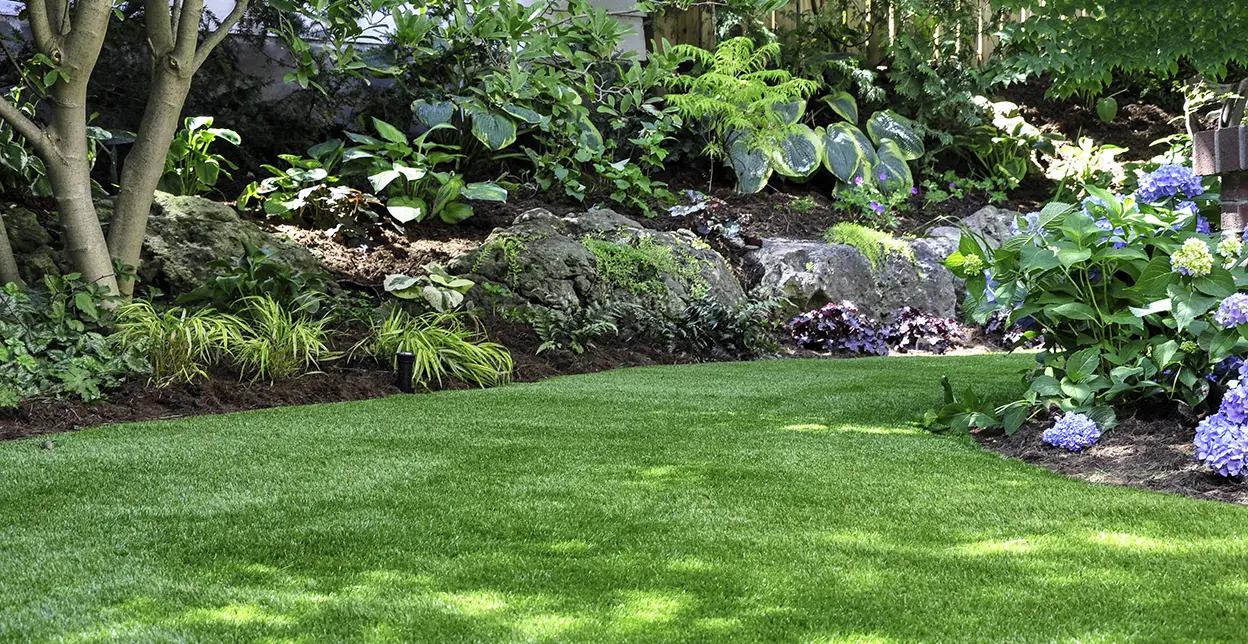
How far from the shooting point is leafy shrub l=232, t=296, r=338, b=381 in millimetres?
5125

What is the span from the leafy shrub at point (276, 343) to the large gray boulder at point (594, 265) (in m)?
1.66

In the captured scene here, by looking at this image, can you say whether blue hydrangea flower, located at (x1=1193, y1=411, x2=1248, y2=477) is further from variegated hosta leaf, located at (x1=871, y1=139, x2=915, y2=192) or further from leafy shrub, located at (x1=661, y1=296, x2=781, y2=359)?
variegated hosta leaf, located at (x1=871, y1=139, x2=915, y2=192)

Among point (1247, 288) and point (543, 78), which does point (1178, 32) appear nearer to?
point (1247, 288)

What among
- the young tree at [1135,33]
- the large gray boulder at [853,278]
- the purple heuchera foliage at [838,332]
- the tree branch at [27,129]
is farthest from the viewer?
the large gray boulder at [853,278]

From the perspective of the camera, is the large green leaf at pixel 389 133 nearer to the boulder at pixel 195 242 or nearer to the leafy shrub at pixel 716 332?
the boulder at pixel 195 242

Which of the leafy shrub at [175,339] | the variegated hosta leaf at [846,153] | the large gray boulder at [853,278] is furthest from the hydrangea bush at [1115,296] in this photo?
the variegated hosta leaf at [846,153]

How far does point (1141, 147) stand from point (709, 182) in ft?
18.2

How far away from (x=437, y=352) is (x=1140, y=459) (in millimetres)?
3578

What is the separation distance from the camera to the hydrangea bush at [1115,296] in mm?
3199

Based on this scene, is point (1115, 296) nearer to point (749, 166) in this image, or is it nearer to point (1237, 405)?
point (1237, 405)

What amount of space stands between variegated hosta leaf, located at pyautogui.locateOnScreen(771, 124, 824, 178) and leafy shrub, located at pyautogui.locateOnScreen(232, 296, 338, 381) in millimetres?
5703

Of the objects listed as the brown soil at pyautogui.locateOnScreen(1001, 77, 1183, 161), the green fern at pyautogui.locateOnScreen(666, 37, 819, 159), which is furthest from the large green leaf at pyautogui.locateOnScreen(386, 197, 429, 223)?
the brown soil at pyautogui.locateOnScreen(1001, 77, 1183, 161)

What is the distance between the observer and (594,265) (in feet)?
24.1

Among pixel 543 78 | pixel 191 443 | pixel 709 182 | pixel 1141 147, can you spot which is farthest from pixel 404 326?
pixel 1141 147
